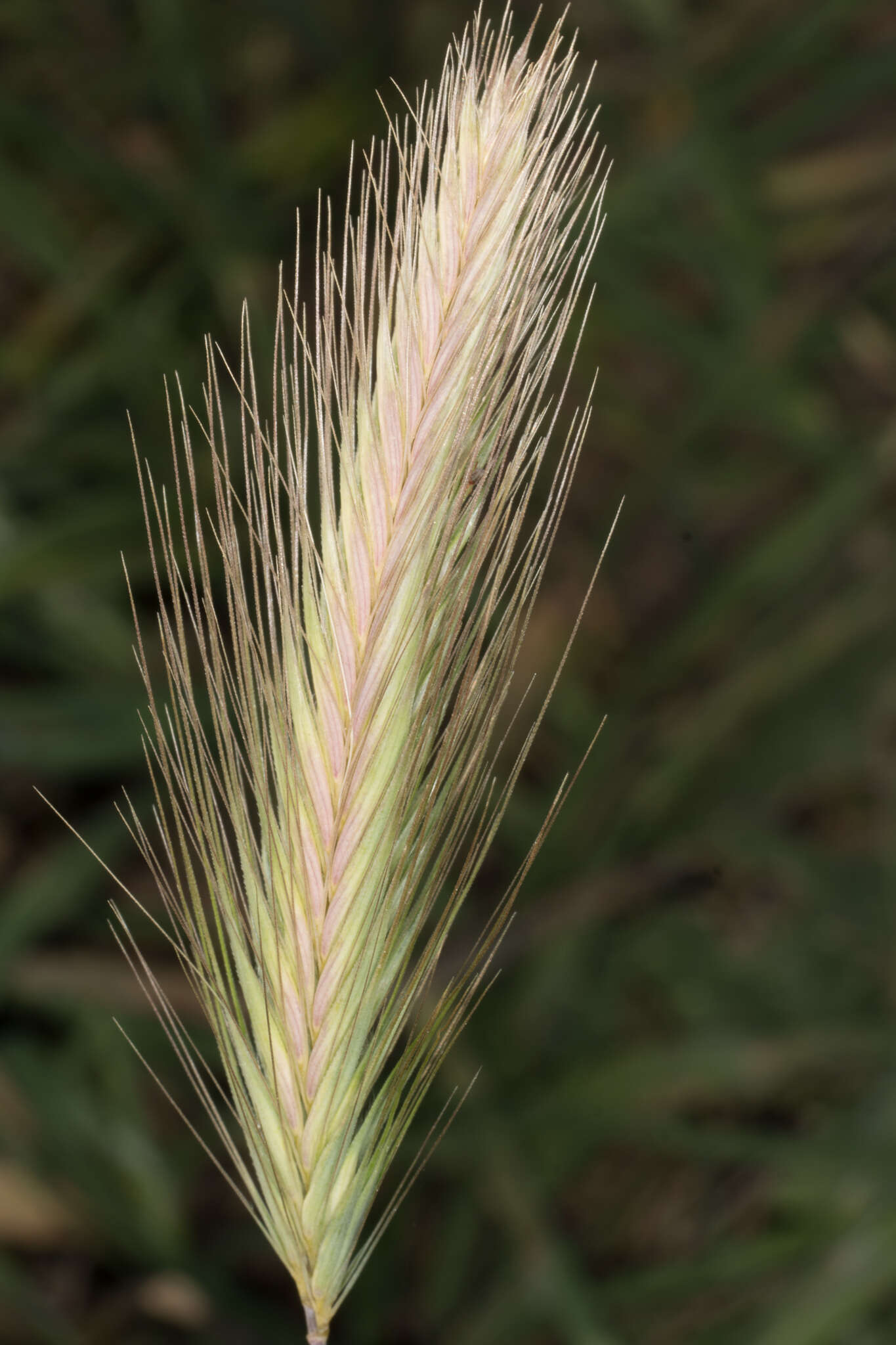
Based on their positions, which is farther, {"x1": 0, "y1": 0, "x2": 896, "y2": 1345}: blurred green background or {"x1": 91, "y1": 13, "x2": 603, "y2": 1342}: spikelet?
{"x1": 0, "y1": 0, "x2": 896, "y2": 1345}: blurred green background

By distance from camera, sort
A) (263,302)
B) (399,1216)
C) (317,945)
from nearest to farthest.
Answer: (317,945), (263,302), (399,1216)

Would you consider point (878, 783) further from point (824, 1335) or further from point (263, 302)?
point (263, 302)

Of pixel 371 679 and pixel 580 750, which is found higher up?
pixel 371 679

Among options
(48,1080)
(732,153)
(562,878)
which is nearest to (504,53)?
(732,153)

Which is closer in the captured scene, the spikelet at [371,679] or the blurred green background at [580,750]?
the spikelet at [371,679]

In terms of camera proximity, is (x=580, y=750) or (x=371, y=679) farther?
(x=580, y=750)

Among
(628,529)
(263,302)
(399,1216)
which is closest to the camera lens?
(263,302)

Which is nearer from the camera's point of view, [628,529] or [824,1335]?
[824,1335]

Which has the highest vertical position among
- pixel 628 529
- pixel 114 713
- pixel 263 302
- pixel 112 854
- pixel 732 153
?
pixel 732 153
